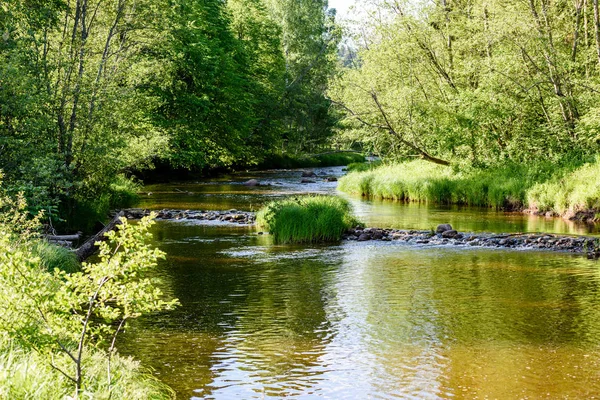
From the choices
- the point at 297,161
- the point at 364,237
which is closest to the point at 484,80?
the point at 364,237

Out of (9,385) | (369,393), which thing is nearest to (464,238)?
(369,393)

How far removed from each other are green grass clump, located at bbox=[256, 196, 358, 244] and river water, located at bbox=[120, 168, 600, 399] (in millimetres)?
994

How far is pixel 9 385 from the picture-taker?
16.7 feet

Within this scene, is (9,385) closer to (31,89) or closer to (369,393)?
(369,393)

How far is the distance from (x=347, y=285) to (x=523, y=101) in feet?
60.5

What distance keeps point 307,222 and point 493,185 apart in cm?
1106

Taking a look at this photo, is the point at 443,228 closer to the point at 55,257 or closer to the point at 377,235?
the point at 377,235

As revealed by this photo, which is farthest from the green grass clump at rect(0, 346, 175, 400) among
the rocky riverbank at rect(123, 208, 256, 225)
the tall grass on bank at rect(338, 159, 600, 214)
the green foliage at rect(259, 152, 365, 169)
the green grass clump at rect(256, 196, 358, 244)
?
the green foliage at rect(259, 152, 365, 169)

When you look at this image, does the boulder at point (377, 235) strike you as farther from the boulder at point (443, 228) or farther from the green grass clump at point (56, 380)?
the green grass clump at point (56, 380)

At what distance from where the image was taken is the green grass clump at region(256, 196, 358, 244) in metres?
19.2

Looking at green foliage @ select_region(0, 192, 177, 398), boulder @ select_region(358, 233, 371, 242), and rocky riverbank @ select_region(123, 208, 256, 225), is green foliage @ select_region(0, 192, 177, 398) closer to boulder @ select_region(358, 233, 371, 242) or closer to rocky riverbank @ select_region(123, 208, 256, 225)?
boulder @ select_region(358, 233, 371, 242)

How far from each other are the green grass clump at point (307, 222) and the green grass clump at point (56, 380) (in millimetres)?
12160

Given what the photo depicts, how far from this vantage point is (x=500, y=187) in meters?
26.6

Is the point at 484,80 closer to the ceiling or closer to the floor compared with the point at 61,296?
closer to the ceiling
